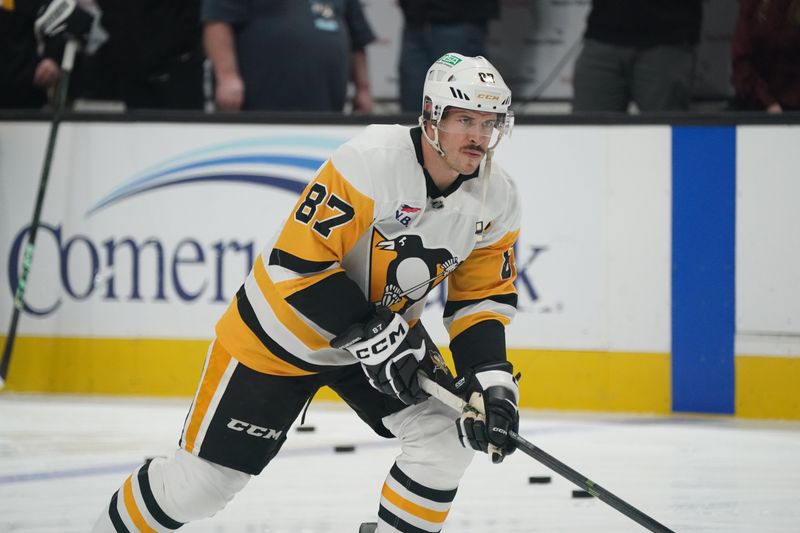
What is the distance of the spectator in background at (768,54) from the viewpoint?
470 cm

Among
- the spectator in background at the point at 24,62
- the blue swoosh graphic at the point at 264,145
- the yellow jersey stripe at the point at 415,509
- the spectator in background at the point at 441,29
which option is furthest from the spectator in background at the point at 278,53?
the yellow jersey stripe at the point at 415,509

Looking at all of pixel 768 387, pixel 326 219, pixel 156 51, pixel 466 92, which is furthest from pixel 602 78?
pixel 326 219

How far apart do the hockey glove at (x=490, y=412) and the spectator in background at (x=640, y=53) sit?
7.86 feet

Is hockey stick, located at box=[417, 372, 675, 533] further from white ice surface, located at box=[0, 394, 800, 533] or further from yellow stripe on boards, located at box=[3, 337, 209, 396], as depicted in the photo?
yellow stripe on boards, located at box=[3, 337, 209, 396]

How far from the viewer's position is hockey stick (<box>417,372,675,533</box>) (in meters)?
2.58

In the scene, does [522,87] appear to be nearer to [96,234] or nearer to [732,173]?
[732,173]

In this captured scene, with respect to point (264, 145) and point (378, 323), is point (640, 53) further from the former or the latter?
point (378, 323)

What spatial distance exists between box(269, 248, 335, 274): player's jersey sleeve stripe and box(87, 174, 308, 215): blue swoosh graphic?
2185mm

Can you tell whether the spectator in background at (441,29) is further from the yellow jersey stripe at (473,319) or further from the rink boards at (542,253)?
the yellow jersey stripe at (473,319)

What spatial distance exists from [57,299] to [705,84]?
9.30 ft

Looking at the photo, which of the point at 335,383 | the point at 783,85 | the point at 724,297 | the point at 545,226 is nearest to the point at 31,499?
the point at 335,383

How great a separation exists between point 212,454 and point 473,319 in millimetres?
641

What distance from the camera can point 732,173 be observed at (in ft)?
15.0

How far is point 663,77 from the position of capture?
15.8 ft
